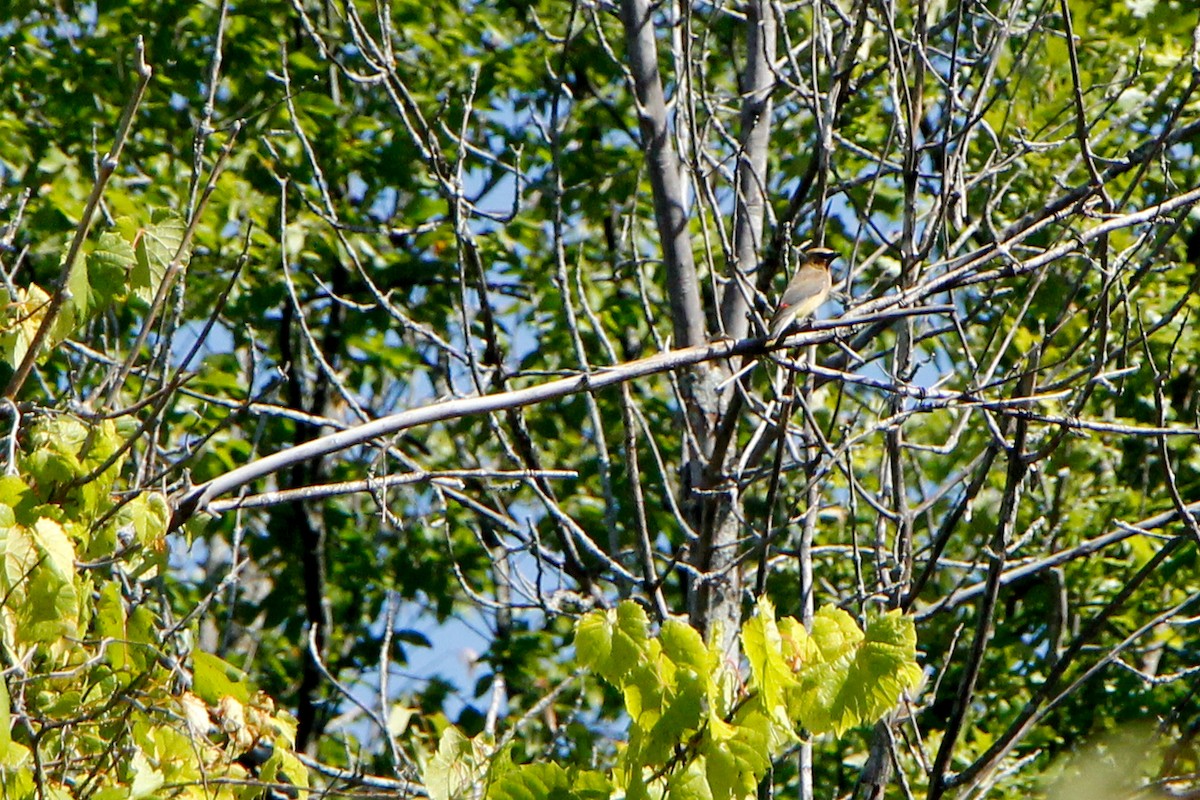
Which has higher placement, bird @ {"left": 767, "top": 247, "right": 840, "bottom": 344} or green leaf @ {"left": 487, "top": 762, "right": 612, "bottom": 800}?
bird @ {"left": 767, "top": 247, "right": 840, "bottom": 344}

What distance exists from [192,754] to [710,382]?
2.57m

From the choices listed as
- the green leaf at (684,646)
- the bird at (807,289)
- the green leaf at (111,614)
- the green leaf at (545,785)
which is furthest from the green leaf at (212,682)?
the bird at (807,289)

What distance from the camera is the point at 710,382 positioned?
5.27 meters

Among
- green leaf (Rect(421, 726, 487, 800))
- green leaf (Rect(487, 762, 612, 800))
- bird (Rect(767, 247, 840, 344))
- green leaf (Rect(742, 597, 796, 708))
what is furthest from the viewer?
bird (Rect(767, 247, 840, 344))

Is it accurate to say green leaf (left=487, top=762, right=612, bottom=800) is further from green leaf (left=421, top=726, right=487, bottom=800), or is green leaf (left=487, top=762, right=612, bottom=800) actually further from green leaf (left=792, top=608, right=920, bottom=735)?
green leaf (left=792, top=608, right=920, bottom=735)

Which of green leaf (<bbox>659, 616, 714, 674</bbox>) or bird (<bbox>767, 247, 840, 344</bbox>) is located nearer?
green leaf (<bbox>659, 616, 714, 674</bbox>)

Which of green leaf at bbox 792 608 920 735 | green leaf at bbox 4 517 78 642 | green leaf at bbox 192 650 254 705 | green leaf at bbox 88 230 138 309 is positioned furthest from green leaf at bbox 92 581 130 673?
green leaf at bbox 792 608 920 735

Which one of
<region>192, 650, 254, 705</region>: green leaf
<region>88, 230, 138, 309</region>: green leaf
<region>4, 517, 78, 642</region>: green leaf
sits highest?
<region>88, 230, 138, 309</region>: green leaf

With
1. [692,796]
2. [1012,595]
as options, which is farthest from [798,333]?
[1012,595]

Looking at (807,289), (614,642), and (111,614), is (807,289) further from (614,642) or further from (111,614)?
(111,614)

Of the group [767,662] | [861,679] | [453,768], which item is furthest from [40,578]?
[861,679]

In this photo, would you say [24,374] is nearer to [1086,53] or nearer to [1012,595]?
[1086,53]

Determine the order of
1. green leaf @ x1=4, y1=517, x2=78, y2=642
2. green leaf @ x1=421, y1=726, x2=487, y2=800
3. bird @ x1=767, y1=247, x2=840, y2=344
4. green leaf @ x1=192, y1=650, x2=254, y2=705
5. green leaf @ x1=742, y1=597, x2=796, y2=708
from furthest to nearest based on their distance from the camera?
bird @ x1=767, y1=247, x2=840, y2=344 → green leaf @ x1=192, y1=650, x2=254, y2=705 → green leaf @ x1=421, y1=726, x2=487, y2=800 → green leaf @ x1=742, y1=597, x2=796, y2=708 → green leaf @ x1=4, y1=517, x2=78, y2=642

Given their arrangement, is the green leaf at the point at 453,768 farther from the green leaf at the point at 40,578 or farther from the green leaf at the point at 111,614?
the green leaf at the point at 40,578
